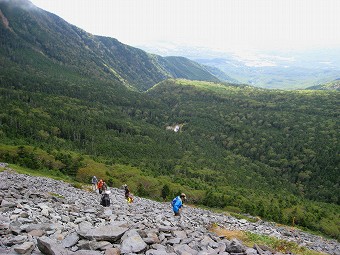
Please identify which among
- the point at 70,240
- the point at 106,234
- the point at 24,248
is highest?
the point at 24,248

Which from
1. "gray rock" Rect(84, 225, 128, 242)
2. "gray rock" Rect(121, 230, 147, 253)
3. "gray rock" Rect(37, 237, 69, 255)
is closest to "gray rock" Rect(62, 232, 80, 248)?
"gray rock" Rect(84, 225, 128, 242)

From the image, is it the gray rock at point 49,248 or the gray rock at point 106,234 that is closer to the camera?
the gray rock at point 49,248

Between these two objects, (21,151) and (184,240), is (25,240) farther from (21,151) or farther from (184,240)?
(21,151)

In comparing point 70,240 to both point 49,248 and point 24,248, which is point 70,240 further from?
point 24,248

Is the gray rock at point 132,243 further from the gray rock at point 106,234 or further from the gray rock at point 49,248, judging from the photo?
the gray rock at point 49,248

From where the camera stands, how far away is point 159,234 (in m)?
23.2

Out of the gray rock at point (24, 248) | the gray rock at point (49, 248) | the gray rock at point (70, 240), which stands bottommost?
the gray rock at point (70, 240)

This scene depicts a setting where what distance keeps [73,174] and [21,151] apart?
25.5 metres

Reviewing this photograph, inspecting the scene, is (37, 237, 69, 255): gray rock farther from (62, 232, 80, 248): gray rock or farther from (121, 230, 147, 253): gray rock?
(121, 230, 147, 253): gray rock

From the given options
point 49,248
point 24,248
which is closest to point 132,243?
point 49,248

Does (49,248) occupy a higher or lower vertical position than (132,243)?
higher

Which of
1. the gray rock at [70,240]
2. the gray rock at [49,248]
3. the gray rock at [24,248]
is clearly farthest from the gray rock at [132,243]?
the gray rock at [24,248]

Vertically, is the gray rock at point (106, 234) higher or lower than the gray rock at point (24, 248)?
lower

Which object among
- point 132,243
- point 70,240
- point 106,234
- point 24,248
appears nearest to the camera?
point 24,248
